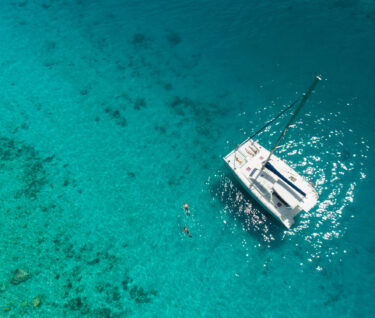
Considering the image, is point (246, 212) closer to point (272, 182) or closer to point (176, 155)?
point (272, 182)

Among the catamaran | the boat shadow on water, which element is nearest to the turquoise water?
the boat shadow on water

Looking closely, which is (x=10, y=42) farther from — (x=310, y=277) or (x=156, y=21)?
(x=310, y=277)

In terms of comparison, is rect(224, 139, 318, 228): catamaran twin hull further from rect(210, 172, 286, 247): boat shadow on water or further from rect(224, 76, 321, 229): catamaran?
rect(210, 172, 286, 247): boat shadow on water

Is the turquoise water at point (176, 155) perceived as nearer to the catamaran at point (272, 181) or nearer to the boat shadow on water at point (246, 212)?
the boat shadow on water at point (246, 212)

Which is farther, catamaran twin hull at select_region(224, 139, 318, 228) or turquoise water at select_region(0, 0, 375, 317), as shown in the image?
catamaran twin hull at select_region(224, 139, 318, 228)

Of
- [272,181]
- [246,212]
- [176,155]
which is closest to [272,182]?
[272,181]

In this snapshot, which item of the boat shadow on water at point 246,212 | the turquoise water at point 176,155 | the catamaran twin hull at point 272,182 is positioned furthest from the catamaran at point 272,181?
the turquoise water at point 176,155

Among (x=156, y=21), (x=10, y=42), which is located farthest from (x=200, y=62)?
(x=10, y=42)
